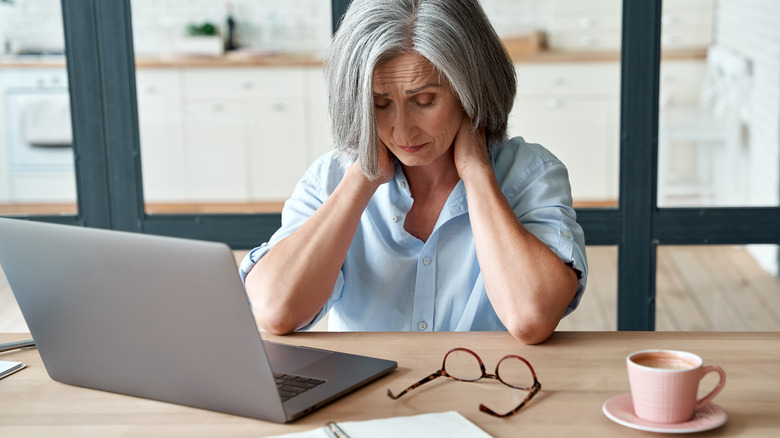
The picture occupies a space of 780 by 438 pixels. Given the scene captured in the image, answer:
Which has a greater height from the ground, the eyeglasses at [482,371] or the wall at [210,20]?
the wall at [210,20]

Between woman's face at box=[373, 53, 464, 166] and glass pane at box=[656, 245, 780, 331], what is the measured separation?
3.85 ft

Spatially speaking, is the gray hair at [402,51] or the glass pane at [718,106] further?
the glass pane at [718,106]

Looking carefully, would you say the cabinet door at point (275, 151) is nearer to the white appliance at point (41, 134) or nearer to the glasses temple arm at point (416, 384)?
the white appliance at point (41, 134)

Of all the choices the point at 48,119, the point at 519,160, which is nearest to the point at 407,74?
the point at 519,160

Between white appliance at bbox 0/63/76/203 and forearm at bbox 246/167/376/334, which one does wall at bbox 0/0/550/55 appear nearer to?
white appliance at bbox 0/63/76/203

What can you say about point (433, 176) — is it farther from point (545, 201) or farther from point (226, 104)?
point (226, 104)

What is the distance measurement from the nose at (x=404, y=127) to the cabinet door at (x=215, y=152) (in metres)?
1.19

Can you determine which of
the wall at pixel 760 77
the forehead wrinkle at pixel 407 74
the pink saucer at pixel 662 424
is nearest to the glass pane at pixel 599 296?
the wall at pixel 760 77

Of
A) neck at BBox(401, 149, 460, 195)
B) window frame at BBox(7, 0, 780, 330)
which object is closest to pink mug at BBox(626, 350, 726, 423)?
neck at BBox(401, 149, 460, 195)

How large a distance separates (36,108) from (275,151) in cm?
70

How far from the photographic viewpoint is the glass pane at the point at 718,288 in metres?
2.47

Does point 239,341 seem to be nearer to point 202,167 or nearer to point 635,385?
point 635,385

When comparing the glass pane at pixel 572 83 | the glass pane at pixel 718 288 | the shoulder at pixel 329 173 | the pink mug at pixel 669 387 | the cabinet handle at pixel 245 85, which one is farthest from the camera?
the cabinet handle at pixel 245 85

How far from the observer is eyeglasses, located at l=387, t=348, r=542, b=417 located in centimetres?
104
